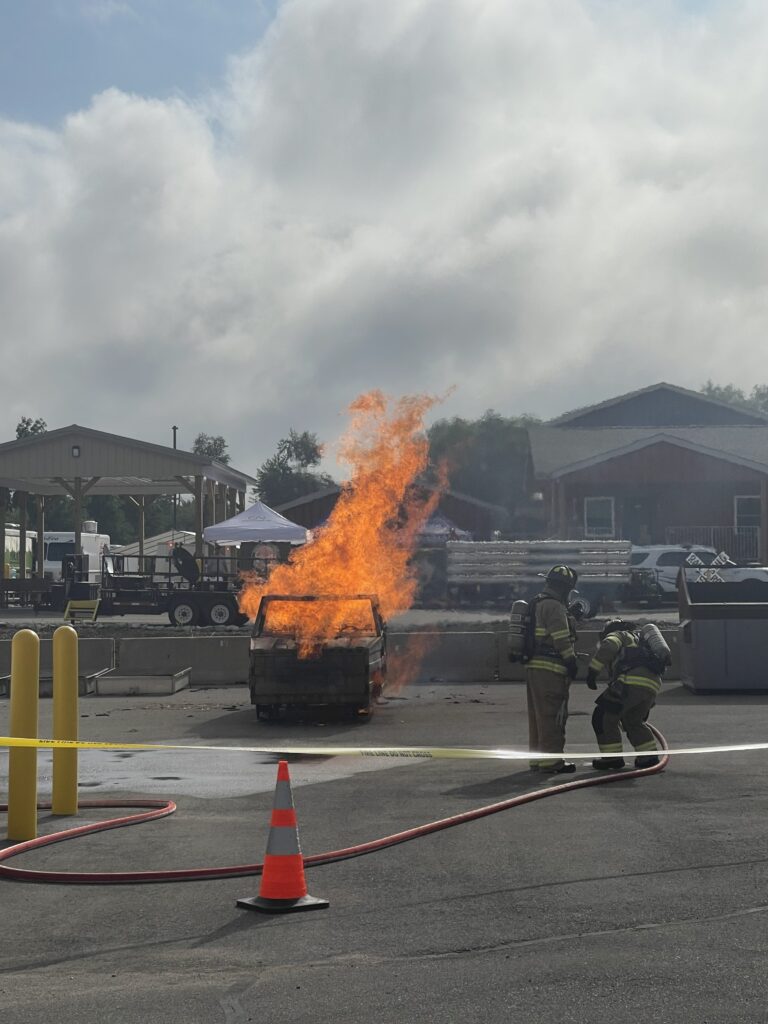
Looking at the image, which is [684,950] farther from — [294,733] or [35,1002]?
[294,733]

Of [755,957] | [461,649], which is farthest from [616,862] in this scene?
[461,649]

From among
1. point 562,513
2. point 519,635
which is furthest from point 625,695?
point 562,513

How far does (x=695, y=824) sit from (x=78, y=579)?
2905cm

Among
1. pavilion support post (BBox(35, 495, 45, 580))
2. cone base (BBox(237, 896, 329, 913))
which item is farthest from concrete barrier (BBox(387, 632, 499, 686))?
pavilion support post (BBox(35, 495, 45, 580))

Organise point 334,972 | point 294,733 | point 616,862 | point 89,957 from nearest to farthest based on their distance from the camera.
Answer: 1. point 334,972
2. point 89,957
3. point 616,862
4. point 294,733

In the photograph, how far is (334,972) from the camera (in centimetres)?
519

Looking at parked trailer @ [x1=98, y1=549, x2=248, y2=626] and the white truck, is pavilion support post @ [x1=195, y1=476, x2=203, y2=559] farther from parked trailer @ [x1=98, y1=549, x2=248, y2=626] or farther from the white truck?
the white truck

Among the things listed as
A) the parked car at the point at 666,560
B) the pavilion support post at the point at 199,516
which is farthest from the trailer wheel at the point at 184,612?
the parked car at the point at 666,560

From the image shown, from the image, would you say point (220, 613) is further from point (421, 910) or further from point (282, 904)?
point (421, 910)

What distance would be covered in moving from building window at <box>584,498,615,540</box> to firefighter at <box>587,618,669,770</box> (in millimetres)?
33868

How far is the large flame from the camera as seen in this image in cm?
1521

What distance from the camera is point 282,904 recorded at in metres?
6.21

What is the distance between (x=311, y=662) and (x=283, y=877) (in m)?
8.12

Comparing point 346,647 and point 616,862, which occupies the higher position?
point 346,647
